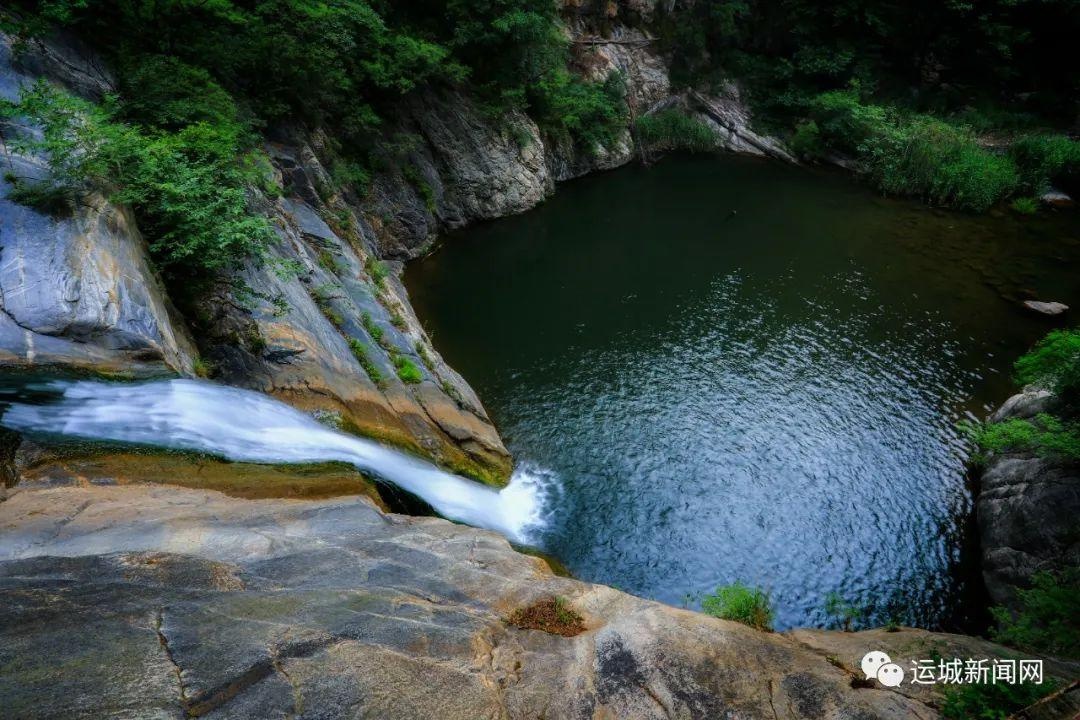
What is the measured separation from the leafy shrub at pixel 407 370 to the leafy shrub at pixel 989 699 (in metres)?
10.7

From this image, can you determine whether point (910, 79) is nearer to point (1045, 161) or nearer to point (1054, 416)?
point (1045, 161)

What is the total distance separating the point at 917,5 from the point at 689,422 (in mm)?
37214

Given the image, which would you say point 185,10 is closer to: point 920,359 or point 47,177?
point 47,177

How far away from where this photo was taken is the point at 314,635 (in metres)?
5.03

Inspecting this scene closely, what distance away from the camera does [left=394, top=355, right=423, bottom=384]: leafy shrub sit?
1355 cm

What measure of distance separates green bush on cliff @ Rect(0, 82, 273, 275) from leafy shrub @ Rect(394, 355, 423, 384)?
13.4 ft

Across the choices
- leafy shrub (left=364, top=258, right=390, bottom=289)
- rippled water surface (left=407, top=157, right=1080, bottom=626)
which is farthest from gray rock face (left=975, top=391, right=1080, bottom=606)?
leafy shrub (left=364, top=258, right=390, bottom=289)

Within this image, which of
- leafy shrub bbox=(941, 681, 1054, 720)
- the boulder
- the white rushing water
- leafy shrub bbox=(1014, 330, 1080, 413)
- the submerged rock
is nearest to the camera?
leafy shrub bbox=(941, 681, 1054, 720)

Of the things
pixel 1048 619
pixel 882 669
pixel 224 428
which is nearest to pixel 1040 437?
pixel 1048 619

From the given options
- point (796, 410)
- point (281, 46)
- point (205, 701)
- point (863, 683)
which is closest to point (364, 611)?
point (205, 701)

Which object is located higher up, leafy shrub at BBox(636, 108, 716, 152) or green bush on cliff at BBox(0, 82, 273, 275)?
leafy shrub at BBox(636, 108, 716, 152)

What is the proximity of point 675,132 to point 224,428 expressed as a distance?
3506 cm

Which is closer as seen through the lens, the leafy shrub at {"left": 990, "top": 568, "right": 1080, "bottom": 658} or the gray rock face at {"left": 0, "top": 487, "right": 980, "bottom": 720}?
the gray rock face at {"left": 0, "top": 487, "right": 980, "bottom": 720}

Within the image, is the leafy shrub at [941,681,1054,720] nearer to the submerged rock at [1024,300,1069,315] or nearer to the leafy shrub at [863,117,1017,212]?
the submerged rock at [1024,300,1069,315]
